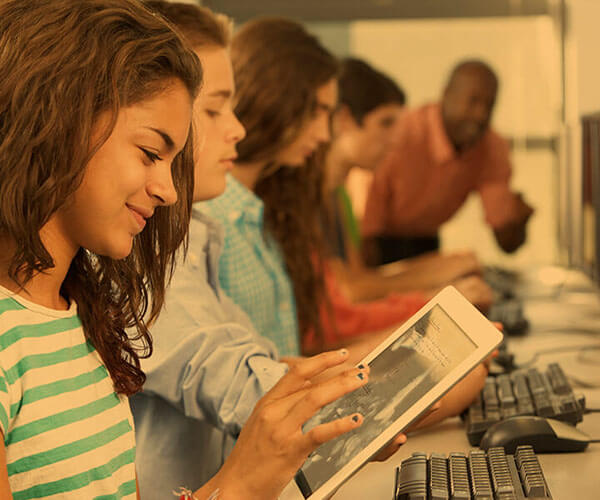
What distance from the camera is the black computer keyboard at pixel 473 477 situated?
810 millimetres

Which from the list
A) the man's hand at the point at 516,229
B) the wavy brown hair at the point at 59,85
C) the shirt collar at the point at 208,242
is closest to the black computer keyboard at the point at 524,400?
the shirt collar at the point at 208,242

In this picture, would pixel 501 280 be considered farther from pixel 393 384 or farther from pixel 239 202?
pixel 393 384

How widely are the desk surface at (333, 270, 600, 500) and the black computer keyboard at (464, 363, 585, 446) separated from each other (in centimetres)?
3

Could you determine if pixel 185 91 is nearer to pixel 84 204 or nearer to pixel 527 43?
pixel 84 204

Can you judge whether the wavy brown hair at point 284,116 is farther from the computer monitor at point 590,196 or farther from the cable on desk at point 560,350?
the computer monitor at point 590,196

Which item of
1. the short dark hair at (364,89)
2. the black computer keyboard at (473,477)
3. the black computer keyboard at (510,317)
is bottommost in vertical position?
the black computer keyboard at (510,317)

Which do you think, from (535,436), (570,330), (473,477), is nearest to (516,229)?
(570,330)

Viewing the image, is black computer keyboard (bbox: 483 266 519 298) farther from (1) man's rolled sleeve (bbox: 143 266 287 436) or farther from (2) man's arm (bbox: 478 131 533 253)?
(1) man's rolled sleeve (bbox: 143 266 287 436)

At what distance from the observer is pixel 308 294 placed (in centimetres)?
183

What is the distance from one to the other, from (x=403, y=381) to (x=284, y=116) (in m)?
0.96

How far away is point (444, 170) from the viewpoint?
3.42m

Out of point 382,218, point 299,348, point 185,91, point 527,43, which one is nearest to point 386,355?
point 185,91

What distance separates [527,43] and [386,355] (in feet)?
9.27

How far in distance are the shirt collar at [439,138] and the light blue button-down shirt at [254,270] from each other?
1.78 m
